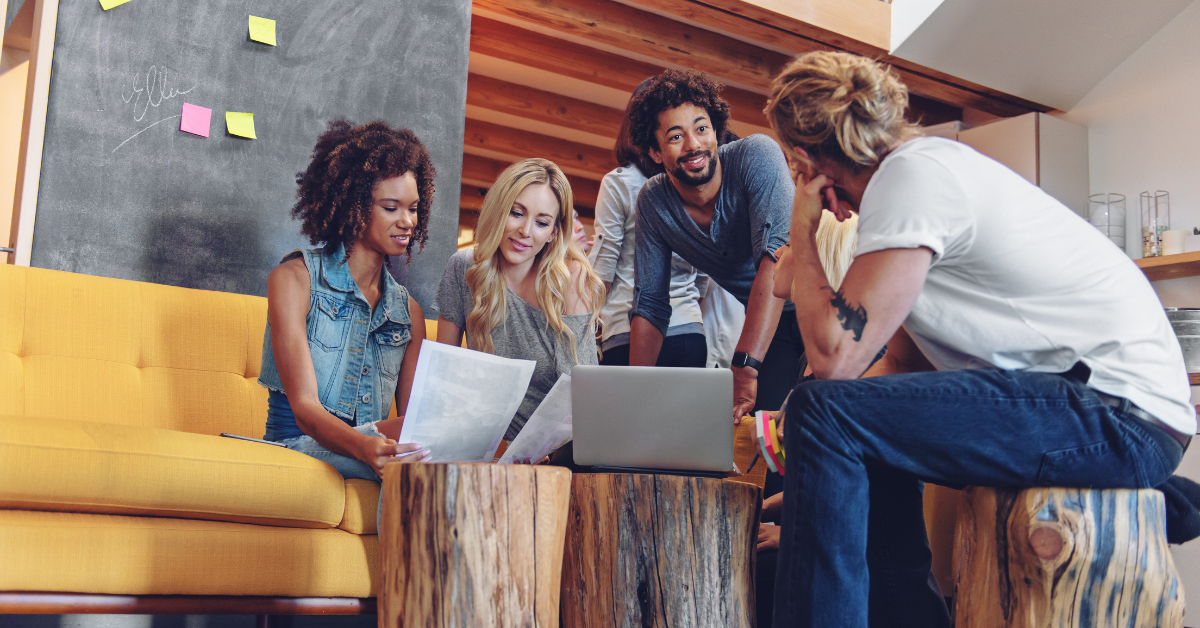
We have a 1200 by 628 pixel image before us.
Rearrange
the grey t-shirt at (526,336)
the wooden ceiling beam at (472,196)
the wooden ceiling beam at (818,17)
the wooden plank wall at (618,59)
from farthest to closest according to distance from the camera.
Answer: the wooden ceiling beam at (472,196), the wooden plank wall at (618,59), the wooden ceiling beam at (818,17), the grey t-shirt at (526,336)

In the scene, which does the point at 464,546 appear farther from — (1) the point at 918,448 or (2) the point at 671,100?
(2) the point at 671,100

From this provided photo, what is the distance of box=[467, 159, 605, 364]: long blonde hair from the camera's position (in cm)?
210

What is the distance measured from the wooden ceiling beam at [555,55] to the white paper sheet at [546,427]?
10.5 ft

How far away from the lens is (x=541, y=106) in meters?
5.33

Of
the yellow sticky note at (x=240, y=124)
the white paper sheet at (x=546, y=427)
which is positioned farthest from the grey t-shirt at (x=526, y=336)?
the yellow sticky note at (x=240, y=124)

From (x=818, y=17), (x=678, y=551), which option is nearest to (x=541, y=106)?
(x=818, y=17)

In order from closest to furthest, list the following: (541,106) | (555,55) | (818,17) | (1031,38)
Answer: (818,17)
(1031,38)
(555,55)
(541,106)

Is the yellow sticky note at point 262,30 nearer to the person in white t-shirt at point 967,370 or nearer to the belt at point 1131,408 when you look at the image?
the person in white t-shirt at point 967,370

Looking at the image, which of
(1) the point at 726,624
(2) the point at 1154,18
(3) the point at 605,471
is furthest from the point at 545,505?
(2) the point at 1154,18

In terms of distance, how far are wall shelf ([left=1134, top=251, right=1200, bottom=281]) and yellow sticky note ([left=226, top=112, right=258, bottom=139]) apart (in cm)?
396

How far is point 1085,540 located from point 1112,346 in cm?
27

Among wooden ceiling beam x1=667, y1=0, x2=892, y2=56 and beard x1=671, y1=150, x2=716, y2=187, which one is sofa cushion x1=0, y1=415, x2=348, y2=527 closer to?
beard x1=671, y1=150, x2=716, y2=187

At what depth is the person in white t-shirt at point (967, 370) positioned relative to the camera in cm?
117

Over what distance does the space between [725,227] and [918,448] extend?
1067 millimetres
